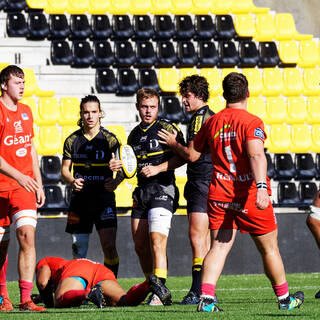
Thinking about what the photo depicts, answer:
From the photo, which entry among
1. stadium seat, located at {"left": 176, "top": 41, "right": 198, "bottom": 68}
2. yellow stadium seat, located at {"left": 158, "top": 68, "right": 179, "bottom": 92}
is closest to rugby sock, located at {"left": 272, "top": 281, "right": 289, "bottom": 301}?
yellow stadium seat, located at {"left": 158, "top": 68, "right": 179, "bottom": 92}

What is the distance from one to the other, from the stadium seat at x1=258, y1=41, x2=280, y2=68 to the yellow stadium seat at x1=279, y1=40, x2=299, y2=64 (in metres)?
0.12

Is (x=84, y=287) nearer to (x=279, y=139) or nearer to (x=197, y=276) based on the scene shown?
(x=197, y=276)

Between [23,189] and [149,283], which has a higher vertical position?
[23,189]

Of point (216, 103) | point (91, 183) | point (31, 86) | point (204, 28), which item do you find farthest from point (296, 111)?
point (91, 183)

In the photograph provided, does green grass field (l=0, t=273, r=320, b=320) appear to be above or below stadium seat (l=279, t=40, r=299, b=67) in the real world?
below

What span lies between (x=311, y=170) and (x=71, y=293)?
8839 mm

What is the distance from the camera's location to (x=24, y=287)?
6520mm

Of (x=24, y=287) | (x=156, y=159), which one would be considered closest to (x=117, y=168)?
(x=156, y=159)

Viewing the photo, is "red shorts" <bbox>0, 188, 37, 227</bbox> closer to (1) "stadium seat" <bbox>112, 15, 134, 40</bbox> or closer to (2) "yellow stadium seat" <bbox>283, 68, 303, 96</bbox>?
(1) "stadium seat" <bbox>112, 15, 134, 40</bbox>

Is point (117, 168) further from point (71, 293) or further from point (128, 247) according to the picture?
point (128, 247)

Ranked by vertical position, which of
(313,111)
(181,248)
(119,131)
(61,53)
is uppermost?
(61,53)

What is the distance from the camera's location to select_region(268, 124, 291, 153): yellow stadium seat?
1484cm

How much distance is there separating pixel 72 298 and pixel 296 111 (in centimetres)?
973

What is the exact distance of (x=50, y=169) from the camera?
13047mm
